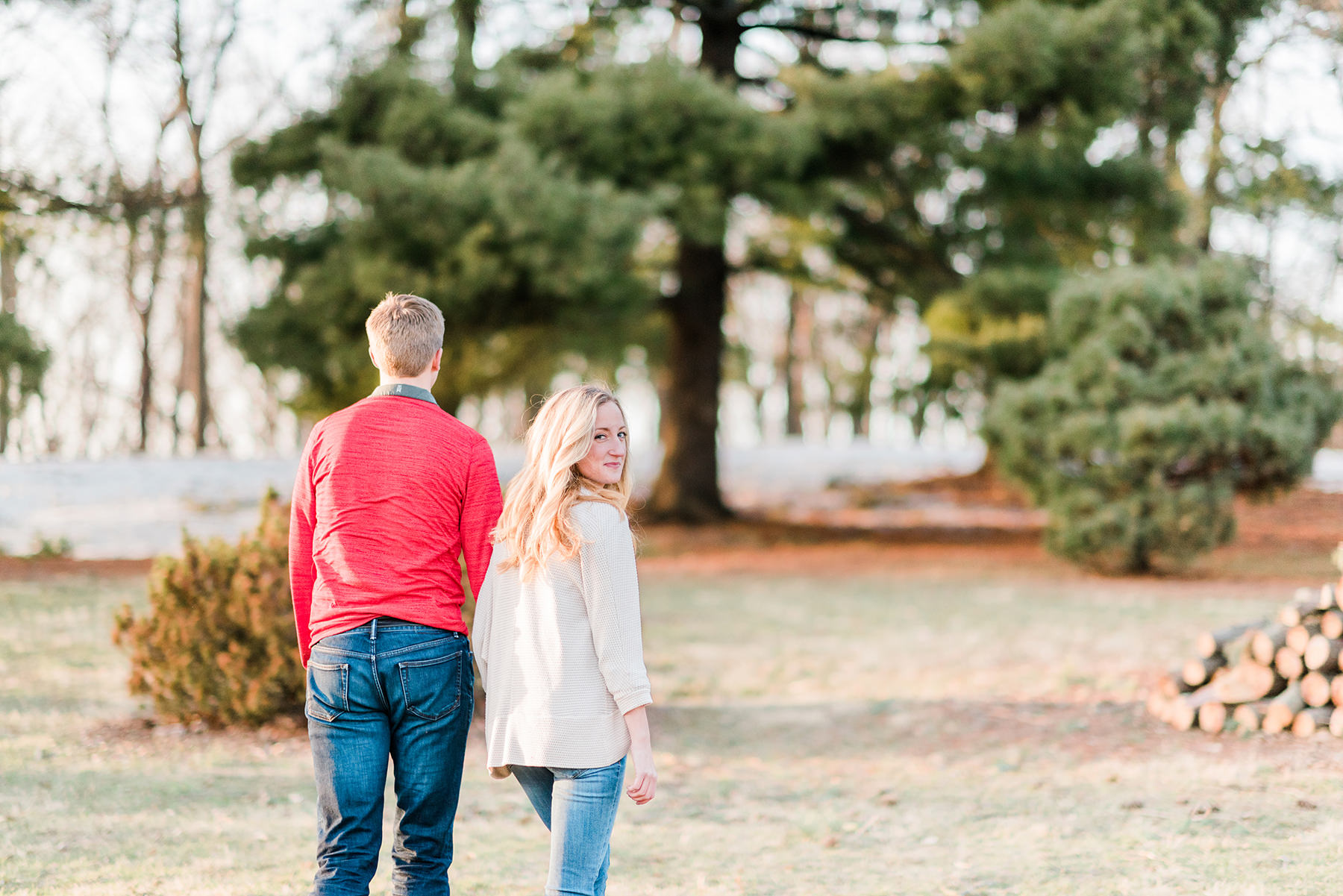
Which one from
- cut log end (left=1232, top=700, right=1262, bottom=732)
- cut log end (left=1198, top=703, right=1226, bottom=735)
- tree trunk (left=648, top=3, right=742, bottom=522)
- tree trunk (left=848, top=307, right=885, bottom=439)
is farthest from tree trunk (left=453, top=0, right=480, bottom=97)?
tree trunk (left=848, top=307, right=885, bottom=439)

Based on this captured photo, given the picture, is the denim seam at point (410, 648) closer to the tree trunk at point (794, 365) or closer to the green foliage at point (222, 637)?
the green foliage at point (222, 637)

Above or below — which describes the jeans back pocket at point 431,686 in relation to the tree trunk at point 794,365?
below

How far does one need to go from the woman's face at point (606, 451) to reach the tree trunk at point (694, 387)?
1397 centimetres

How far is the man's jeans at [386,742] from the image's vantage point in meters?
2.57

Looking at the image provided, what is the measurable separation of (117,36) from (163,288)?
22.5 meters

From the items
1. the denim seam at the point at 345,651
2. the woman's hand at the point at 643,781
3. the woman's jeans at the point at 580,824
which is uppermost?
the denim seam at the point at 345,651

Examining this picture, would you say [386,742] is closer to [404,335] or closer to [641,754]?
[641,754]

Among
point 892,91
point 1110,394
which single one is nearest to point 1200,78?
point 892,91

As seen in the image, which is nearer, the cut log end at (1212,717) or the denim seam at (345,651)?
the denim seam at (345,651)

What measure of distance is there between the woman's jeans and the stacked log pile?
165 inches

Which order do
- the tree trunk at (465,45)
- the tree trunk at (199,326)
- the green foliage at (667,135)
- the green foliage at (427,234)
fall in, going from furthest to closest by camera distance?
1. the tree trunk at (199,326)
2. the tree trunk at (465,45)
3. the green foliage at (667,135)
4. the green foliage at (427,234)

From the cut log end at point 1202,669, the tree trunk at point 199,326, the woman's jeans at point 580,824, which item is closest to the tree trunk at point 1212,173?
the cut log end at point 1202,669

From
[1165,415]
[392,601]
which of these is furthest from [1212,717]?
[1165,415]

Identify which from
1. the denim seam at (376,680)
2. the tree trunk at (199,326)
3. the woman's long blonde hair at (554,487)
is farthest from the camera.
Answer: the tree trunk at (199,326)
